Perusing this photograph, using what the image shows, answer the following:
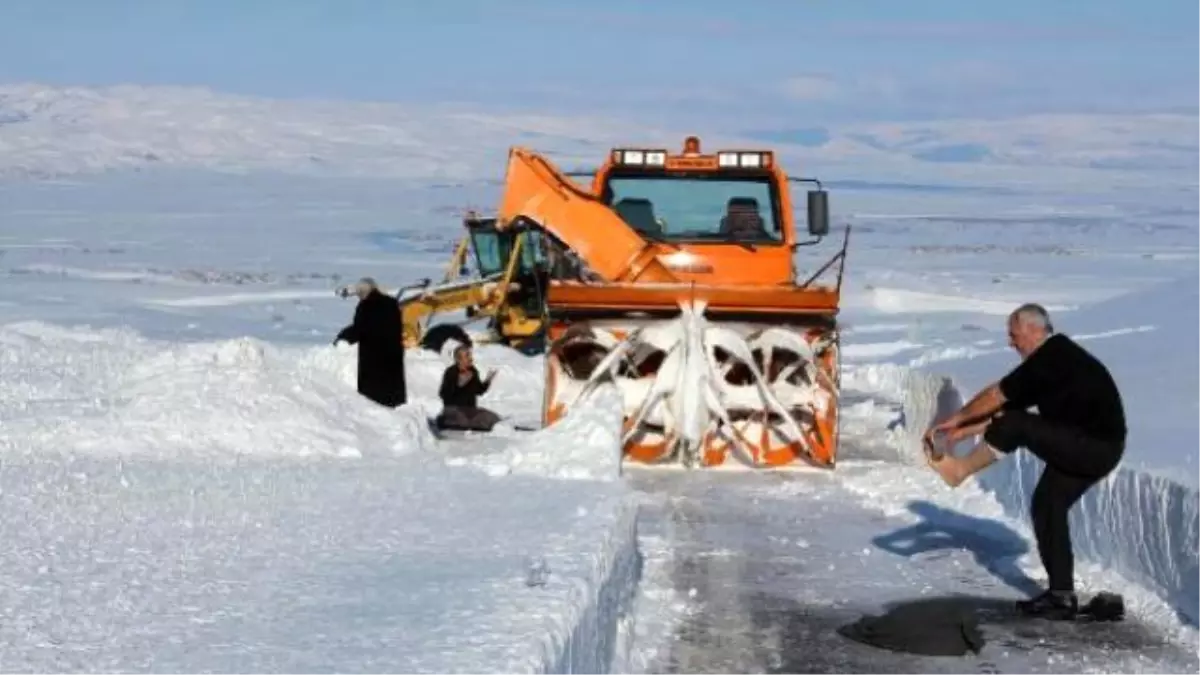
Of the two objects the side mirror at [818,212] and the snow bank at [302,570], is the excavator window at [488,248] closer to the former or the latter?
the side mirror at [818,212]

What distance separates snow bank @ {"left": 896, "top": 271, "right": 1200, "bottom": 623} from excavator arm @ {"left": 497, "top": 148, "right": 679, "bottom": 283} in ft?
8.33

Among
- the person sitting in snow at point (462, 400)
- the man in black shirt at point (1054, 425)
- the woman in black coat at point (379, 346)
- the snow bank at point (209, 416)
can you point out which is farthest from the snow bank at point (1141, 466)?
the snow bank at point (209, 416)

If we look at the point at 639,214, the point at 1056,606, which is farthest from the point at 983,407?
the point at 639,214

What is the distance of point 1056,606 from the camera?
25.8ft

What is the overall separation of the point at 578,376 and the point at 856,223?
5906 centimetres

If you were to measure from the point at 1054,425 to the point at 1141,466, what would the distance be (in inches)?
57.1

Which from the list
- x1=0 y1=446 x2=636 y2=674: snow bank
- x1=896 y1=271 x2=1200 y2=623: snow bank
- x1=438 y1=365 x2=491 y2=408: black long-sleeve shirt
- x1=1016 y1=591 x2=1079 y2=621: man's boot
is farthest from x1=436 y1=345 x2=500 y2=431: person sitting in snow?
x1=1016 y1=591 x2=1079 y2=621: man's boot

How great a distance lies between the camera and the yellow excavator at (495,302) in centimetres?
2002

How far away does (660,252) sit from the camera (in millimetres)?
13602

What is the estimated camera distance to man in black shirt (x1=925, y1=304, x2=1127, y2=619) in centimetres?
764

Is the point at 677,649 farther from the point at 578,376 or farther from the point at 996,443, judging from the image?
the point at 578,376

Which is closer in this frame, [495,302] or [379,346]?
[379,346]

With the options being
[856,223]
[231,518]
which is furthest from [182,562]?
[856,223]

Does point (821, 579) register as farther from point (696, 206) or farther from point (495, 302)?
point (495, 302)
